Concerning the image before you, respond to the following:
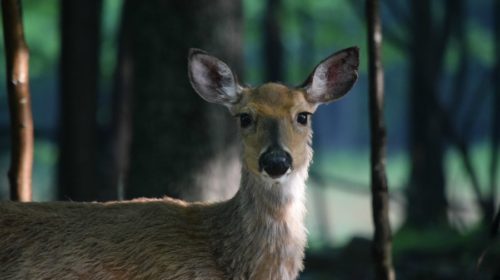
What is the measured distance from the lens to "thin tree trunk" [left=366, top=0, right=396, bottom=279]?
786 cm

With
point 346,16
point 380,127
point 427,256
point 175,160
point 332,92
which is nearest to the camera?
point 332,92

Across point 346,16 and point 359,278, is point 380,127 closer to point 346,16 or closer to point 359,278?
point 359,278

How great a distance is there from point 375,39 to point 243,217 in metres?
1.82

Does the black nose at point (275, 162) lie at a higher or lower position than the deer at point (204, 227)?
higher

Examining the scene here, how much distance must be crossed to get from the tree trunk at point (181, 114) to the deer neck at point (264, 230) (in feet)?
9.60

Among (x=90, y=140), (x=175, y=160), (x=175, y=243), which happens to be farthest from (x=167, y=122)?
(x=175, y=243)

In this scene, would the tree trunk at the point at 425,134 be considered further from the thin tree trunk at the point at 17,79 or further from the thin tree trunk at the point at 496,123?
the thin tree trunk at the point at 17,79

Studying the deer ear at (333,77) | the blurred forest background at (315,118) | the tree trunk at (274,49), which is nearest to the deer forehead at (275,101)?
the deer ear at (333,77)

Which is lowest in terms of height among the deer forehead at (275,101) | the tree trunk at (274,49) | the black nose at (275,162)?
the black nose at (275,162)

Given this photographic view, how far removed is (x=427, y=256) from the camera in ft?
42.0

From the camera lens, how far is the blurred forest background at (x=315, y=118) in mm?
9984

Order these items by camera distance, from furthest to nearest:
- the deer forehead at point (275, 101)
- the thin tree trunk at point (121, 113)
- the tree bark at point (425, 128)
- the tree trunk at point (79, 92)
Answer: the tree bark at point (425, 128) → the thin tree trunk at point (121, 113) → the tree trunk at point (79, 92) → the deer forehead at point (275, 101)

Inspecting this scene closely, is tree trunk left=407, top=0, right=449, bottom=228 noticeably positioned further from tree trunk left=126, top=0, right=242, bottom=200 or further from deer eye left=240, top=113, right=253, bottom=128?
deer eye left=240, top=113, right=253, bottom=128

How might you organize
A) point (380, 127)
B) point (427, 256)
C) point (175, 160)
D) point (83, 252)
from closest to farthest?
point (83, 252)
point (380, 127)
point (175, 160)
point (427, 256)
